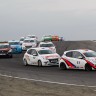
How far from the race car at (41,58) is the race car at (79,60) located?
2683 mm

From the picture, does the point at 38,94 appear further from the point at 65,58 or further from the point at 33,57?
the point at 33,57

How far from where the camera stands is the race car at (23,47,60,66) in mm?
34062

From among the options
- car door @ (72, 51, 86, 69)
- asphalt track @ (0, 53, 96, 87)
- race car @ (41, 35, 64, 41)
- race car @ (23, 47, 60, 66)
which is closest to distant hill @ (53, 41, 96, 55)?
race car @ (23, 47, 60, 66)

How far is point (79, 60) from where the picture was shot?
29.6 meters

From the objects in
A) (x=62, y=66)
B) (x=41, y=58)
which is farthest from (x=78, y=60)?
(x=41, y=58)

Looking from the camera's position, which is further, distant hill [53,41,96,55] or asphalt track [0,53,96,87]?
distant hill [53,41,96,55]

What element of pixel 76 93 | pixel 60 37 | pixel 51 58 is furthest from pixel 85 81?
pixel 60 37

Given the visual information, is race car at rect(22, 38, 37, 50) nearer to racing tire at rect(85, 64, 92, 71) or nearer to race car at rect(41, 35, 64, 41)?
race car at rect(41, 35, 64, 41)

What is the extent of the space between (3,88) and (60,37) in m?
83.7

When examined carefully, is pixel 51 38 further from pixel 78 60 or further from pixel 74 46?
pixel 78 60

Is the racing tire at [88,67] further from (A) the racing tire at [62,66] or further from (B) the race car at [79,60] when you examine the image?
(A) the racing tire at [62,66]

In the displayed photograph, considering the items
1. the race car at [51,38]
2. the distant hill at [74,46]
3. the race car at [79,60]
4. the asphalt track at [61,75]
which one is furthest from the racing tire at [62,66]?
the race car at [51,38]

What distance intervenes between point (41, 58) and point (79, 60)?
545 cm

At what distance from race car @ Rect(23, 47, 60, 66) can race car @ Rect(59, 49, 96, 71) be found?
8.80ft
